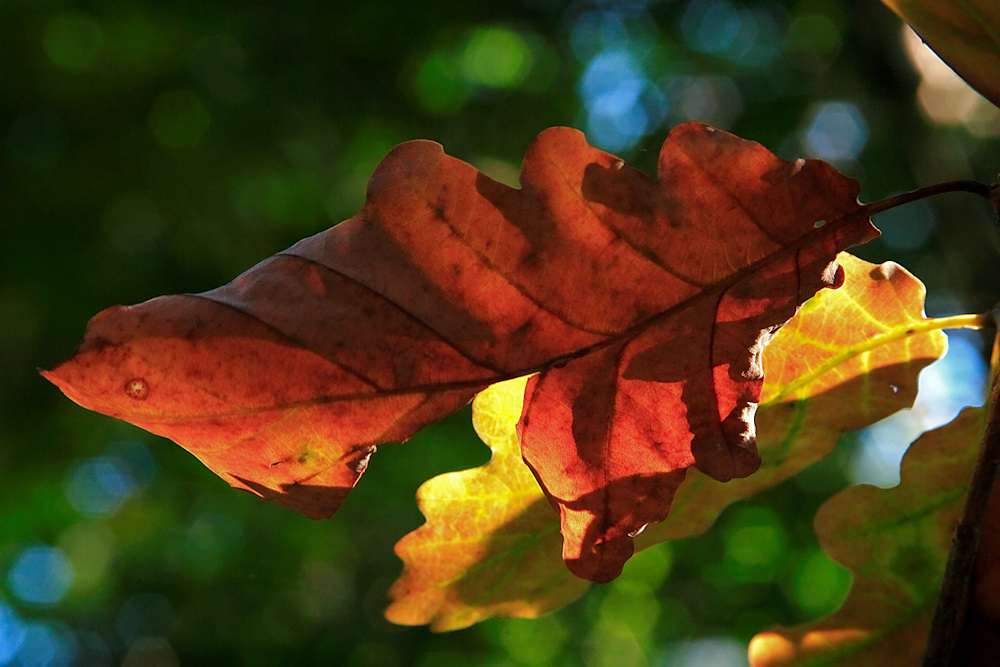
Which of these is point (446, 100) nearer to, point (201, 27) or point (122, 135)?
point (201, 27)

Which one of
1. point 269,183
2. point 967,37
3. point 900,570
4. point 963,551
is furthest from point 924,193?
point 269,183

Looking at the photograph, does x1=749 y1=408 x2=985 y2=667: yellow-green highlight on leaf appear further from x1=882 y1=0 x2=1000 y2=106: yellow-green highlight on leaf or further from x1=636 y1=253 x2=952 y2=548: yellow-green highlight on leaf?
x1=882 y1=0 x2=1000 y2=106: yellow-green highlight on leaf

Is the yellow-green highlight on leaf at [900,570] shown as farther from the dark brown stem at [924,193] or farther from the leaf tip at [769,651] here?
the dark brown stem at [924,193]

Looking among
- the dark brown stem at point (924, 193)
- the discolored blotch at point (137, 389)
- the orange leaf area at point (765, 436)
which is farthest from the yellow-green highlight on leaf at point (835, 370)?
the discolored blotch at point (137, 389)

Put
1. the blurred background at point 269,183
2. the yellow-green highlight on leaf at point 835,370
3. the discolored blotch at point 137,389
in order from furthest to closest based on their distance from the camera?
the blurred background at point 269,183, the yellow-green highlight on leaf at point 835,370, the discolored blotch at point 137,389

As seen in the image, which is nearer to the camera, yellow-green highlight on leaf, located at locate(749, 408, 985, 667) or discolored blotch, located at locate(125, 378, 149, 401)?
discolored blotch, located at locate(125, 378, 149, 401)

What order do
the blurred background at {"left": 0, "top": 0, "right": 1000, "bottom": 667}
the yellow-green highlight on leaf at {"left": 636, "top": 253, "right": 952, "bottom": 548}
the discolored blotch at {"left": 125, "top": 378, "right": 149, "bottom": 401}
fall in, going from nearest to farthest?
the discolored blotch at {"left": 125, "top": 378, "right": 149, "bottom": 401}
the yellow-green highlight on leaf at {"left": 636, "top": 253, "right": 952, "bottom": 548}
the blurred background at {"left": 0, "top": 0, "right": 1000, "bottom": 667}

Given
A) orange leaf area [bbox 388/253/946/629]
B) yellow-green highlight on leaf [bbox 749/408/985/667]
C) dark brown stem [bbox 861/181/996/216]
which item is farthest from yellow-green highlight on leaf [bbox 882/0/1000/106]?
yellow-green highlight on leaf [bbox 749/408/985/667]
